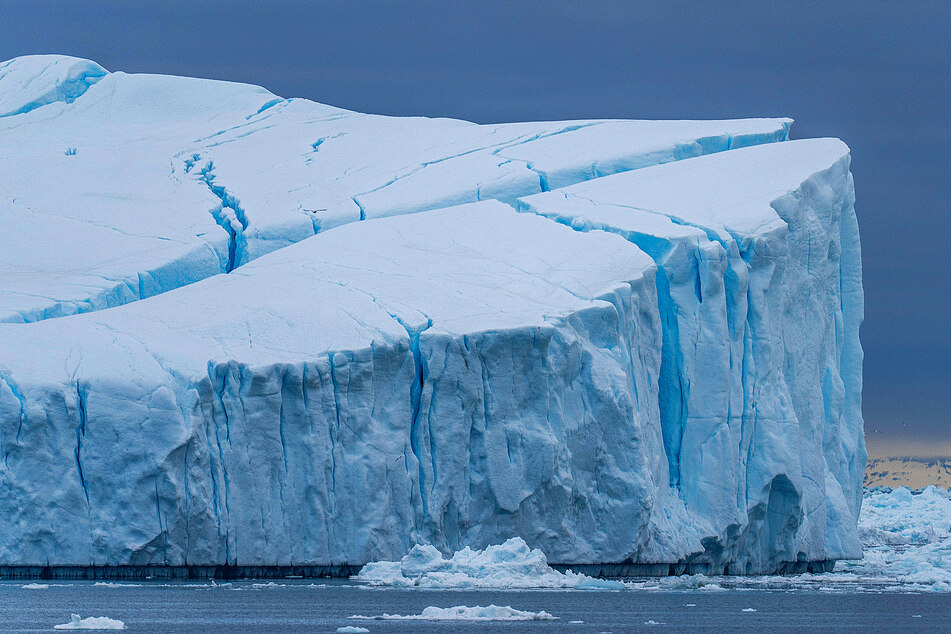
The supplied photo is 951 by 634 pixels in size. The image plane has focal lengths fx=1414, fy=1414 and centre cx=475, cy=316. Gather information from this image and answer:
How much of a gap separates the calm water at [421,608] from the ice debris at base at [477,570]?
0.50 feet

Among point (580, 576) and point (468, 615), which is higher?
point (580, 576)

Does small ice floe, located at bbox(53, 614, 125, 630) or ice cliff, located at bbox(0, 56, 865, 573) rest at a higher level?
ice cliff, located at bbox(0, 56, 865, 573)

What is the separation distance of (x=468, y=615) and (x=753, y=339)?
7.82m

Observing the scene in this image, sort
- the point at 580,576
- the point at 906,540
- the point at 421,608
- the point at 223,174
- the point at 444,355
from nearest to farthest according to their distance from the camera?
the point at 421,608 < the point at 580,576 < the point at 444,355 < the point at 223,174 < the point at 906,540

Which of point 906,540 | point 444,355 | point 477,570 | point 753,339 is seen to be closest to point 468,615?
point 477,570

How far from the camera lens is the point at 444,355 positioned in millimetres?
16609

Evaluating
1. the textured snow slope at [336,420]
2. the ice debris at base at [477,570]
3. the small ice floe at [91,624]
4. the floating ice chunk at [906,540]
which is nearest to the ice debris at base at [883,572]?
the floating ice chunk at [906,540]

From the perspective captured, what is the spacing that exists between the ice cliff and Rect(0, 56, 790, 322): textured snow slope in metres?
0.09

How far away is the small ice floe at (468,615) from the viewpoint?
13180mm

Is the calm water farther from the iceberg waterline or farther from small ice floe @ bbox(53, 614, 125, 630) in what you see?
small ice floe @ bbox(53, 614, 125, 630)

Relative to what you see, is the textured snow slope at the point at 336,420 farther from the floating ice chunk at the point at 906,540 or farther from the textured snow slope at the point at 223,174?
the floating ice chunk at the point at 906,540

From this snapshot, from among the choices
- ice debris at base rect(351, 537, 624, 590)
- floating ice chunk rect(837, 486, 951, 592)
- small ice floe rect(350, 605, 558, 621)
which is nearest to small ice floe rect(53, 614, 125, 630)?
small ice floe rect(350, 605, 558, 621)

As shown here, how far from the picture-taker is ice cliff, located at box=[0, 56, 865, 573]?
1562 centimetres

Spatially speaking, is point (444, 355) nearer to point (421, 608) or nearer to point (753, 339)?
point (421, 608)
